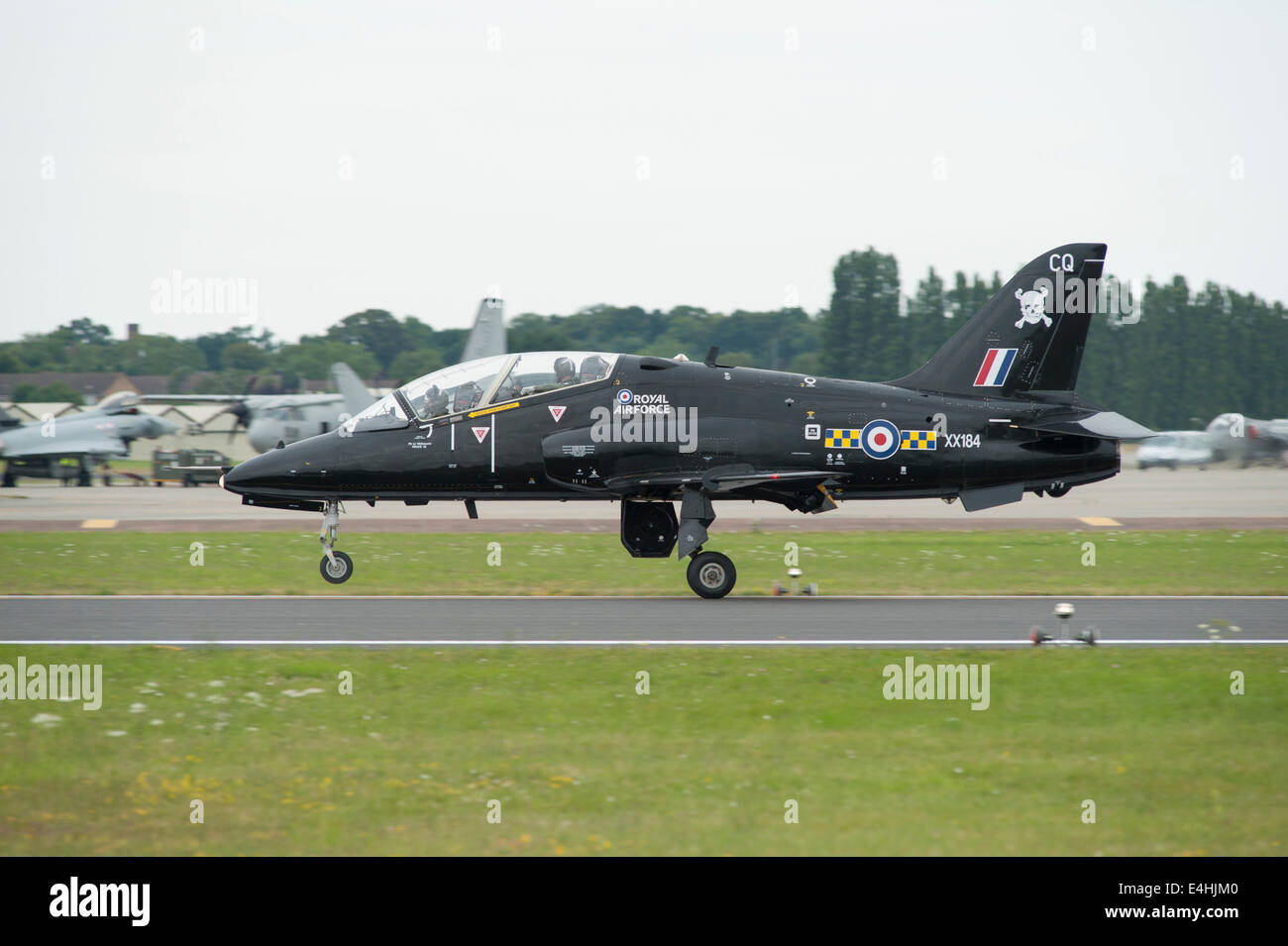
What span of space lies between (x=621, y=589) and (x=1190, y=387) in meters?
70.9

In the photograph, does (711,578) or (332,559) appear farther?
(332,559)

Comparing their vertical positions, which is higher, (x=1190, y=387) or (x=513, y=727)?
(x=1190, y=387)

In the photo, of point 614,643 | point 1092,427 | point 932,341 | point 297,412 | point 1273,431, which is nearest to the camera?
point 614,643

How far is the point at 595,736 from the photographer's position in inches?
403

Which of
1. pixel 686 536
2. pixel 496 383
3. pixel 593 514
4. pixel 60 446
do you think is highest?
pixel 496 383

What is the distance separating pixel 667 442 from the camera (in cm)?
1872

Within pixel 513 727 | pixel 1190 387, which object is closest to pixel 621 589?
pixel 513 727

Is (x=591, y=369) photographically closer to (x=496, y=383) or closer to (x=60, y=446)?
(x=496, y=383)

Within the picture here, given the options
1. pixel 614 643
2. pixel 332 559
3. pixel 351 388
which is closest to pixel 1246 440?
pixel 351 388

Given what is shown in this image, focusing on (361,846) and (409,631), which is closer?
(361,846)

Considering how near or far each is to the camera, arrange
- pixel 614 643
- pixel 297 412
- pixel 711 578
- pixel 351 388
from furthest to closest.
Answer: pixel 297 412, pixel 351 388, pixel 711 578, pixel 614 643

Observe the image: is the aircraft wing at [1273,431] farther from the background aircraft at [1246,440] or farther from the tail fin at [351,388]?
the tail fin at [351,388]

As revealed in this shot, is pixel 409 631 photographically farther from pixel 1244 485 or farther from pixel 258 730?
pixel 1244 485

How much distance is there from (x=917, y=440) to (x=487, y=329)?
790 inches
